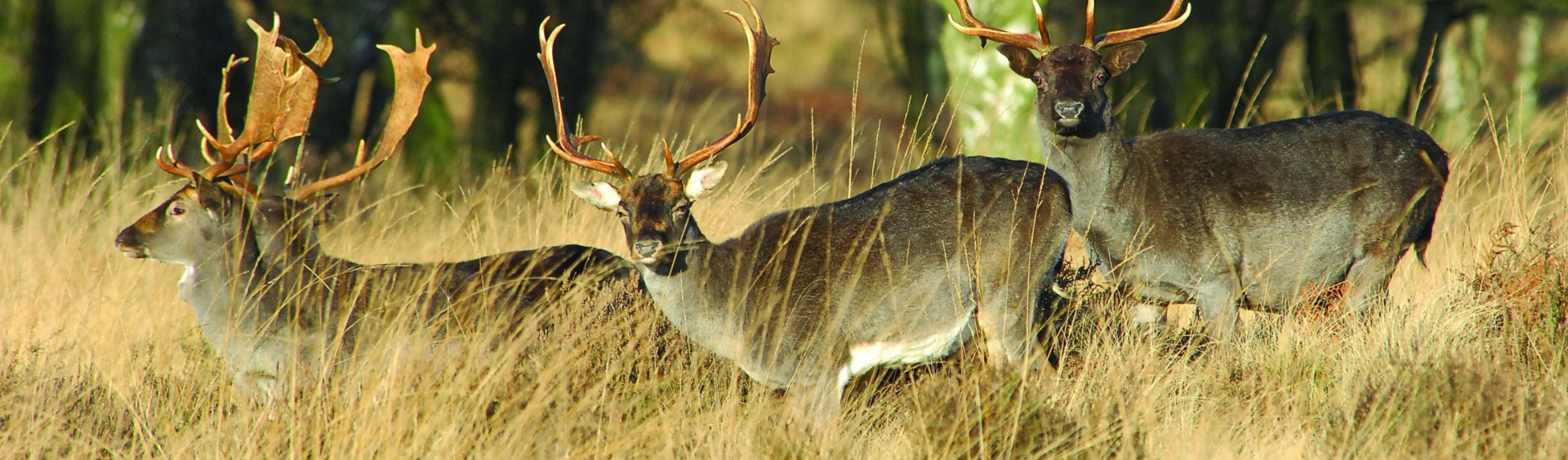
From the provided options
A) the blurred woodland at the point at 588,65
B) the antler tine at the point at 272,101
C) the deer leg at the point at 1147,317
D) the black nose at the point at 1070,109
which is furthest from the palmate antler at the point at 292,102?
the deer leg at the point at 1147,317

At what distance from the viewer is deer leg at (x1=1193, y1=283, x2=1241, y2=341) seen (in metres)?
6.02

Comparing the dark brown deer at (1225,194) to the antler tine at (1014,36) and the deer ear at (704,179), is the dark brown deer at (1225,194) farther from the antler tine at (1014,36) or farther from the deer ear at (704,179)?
the deer ear at (704,179)

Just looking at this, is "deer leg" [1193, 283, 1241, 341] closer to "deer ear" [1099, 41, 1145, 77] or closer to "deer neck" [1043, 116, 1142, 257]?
"deer neck" [1043, 116, 1142, 257]

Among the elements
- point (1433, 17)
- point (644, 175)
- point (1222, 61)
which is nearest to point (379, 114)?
point (1222, 61)

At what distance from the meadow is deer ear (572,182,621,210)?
0.38 meters

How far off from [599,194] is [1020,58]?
2.00 metres

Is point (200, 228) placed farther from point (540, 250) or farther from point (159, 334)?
point (540, 250)

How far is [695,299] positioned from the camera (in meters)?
5.29

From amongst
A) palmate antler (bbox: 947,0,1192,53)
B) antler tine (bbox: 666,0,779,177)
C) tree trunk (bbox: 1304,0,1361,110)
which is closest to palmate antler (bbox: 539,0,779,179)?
antler tine (bbox: 666,0,779,177)

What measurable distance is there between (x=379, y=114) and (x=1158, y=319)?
494 inches

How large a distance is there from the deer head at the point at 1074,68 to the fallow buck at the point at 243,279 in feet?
7.91

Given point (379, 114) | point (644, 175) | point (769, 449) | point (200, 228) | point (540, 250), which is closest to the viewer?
point (769, 449)

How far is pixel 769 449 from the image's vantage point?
15.2ft

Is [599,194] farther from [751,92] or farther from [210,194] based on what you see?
[210,194]
